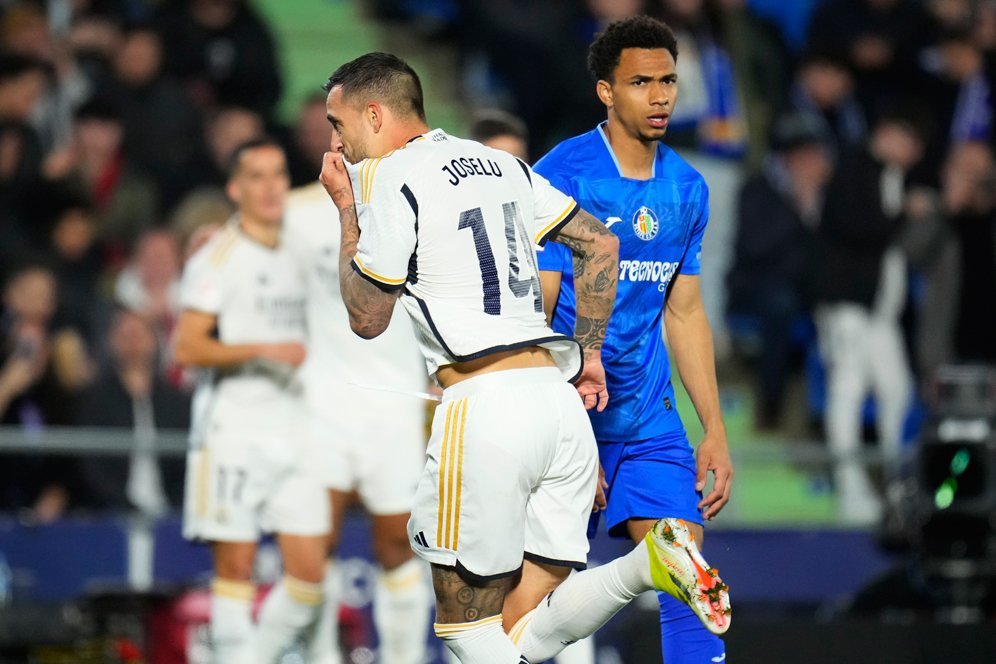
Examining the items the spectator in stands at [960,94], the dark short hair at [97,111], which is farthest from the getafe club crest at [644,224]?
the spectator in stands at [960,94]

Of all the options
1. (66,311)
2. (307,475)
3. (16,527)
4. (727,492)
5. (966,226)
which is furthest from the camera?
(966,226)

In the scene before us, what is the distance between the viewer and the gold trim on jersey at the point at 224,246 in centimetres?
800

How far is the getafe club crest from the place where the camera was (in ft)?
19.1

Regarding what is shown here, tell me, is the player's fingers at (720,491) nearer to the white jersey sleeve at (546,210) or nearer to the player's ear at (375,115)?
the white jersey sleeve at (546,210)

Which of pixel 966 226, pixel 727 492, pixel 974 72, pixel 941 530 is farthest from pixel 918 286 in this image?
pixel 727 492

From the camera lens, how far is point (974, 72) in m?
12.9

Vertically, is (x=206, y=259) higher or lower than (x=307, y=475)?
higher

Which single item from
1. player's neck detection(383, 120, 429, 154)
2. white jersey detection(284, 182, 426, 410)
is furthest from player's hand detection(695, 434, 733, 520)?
white jersey detection(284, 182, 426, 410)

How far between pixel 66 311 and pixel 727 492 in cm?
624

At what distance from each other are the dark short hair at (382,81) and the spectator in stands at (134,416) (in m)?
5.73

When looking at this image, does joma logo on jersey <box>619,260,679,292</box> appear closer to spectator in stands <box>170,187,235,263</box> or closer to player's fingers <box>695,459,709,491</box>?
player's fingers <box>695,459,709,491</box>

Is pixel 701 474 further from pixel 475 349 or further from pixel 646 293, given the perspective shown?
pixel 475 349

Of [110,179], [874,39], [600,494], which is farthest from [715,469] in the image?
[874,39]

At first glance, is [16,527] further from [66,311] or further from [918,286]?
[918,286]
